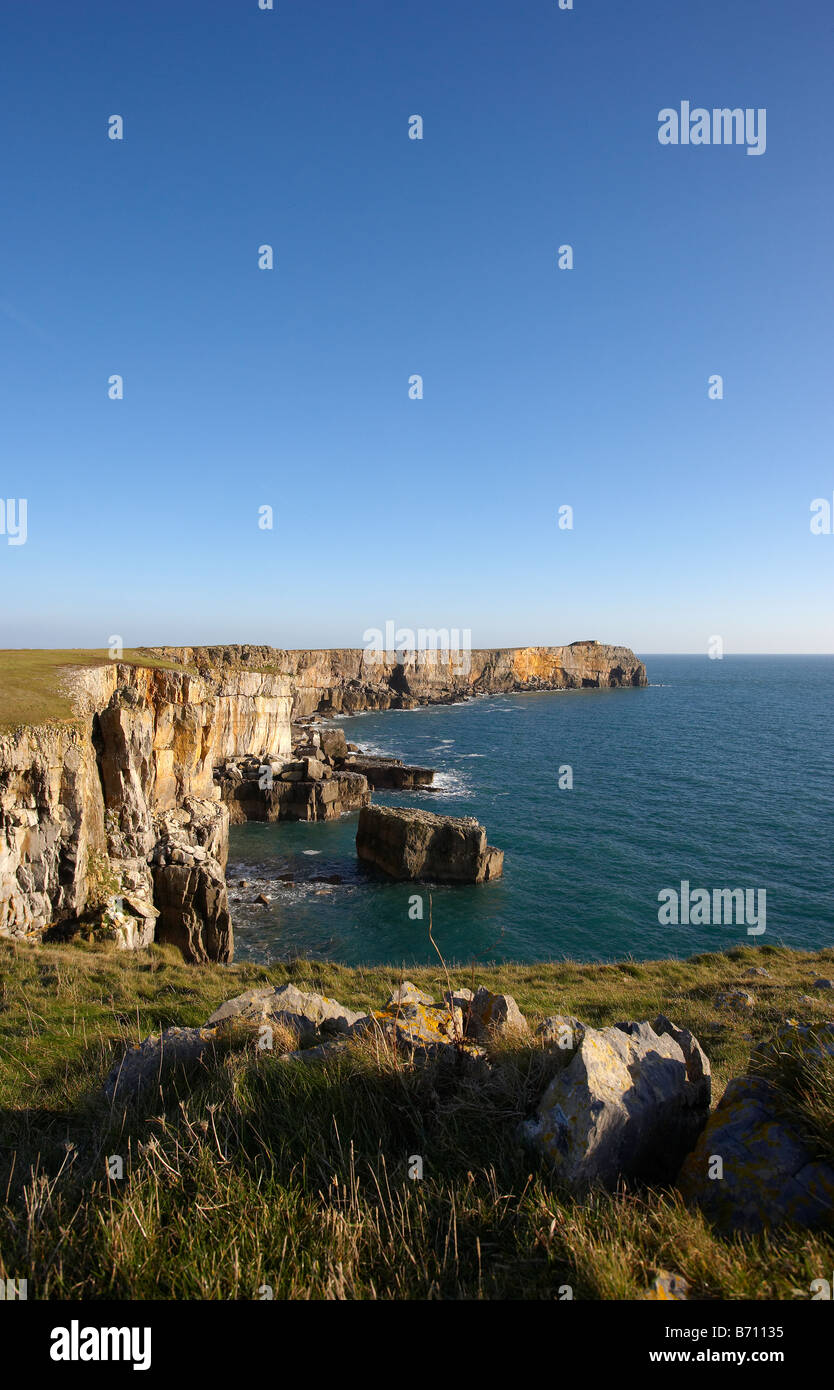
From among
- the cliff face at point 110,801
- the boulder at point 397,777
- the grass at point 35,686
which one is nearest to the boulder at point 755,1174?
the cliff face at point 110,801

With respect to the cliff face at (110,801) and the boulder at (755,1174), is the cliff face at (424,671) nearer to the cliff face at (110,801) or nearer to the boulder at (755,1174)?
the cliff face at (110,801)

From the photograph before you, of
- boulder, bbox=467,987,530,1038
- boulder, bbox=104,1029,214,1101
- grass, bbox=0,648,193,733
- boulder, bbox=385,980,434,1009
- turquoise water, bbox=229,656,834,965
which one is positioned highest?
grass, bbox=0,648,193,733

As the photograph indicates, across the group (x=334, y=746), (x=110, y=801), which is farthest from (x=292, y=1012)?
(x=334, y=746)

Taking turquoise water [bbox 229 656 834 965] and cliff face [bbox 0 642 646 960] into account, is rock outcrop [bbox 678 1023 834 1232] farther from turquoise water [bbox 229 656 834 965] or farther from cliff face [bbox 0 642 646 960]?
cliff face [bbox 0 642 646 960]

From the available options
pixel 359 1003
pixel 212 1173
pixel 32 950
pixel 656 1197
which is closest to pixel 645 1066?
pixel 656 1197

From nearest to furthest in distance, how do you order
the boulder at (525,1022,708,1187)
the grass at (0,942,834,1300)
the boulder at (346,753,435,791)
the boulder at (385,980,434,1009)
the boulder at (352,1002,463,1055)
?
the grass at (0,942,834,1300) < the boulder at (525,1022,708,1187) < the boulder at (352,1002,463,1055) < the boulder at (385,980,434,1009) < the boulder at (346,753,435,791)

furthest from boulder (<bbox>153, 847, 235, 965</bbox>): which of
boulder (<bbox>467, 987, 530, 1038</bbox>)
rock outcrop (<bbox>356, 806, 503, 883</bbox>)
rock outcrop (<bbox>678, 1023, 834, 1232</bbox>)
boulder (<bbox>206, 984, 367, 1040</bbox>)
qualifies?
rock outcrop (<bbox>678, 1023, 834, 1232</bbox>)

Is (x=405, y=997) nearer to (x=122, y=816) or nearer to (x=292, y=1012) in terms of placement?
(x=292, y=1012)
